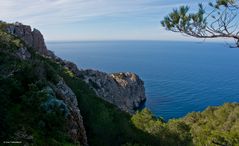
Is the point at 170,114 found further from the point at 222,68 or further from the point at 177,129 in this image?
the point at 222,68

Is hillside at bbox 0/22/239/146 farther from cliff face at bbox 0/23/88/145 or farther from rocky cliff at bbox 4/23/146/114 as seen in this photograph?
rocky cliff at bbox 4/23/146/114

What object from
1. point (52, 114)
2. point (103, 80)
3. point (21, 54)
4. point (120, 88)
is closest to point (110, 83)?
point (103, 80)

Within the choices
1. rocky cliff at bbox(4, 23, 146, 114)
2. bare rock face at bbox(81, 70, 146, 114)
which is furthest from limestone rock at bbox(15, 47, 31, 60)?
bare rock face at bbox(81, 70, 146, 114)

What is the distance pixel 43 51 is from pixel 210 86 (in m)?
79.2

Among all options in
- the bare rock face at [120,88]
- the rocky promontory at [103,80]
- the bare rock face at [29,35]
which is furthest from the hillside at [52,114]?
the bare rock face at [120,88]

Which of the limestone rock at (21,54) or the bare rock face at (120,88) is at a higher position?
the limestone rock at (21,54)

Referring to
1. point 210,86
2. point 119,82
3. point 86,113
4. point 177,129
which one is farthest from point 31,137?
point 210,86

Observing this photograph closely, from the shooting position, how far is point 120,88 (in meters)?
100

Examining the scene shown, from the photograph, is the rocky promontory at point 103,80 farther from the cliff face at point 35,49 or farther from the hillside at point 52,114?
the hillside at point 52,114

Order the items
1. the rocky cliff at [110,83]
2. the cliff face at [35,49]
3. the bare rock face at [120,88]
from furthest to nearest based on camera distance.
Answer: the bare rock face at [120,88] < the rocky cliff at [110,83] < the cliff face at [35,49]

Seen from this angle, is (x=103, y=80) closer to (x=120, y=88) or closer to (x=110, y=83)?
(x=110, y=83)

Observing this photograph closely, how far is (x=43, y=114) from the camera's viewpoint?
14.0 m

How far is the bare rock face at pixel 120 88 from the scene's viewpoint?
8639 centimetres

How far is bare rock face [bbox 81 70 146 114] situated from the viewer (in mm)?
86394
